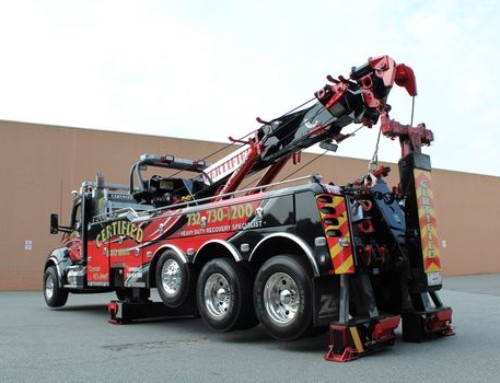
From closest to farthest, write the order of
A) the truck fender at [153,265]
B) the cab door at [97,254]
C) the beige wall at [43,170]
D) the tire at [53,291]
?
the truck fender at [153,265]
the cab door at [97,254]
the tire at [53,291]
the beige wall at [43,170]

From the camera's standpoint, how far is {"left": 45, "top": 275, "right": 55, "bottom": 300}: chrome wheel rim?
12780mm

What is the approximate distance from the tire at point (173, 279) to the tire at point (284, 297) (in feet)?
5.16

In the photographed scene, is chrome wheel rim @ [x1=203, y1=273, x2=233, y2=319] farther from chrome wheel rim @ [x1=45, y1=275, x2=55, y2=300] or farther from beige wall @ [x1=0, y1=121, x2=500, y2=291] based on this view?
beige wall @ [x1=0, y1=121, x2=500, y2=291]

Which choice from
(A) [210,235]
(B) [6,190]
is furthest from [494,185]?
(A) [210,235]

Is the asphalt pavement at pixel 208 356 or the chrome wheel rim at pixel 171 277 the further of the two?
the chrome wheel rim at pixel 171 277

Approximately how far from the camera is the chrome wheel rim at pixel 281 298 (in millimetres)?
6762

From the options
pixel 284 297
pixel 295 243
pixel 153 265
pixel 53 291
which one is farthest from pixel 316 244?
pixel 53 291

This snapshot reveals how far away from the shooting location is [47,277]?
13086 millimetres

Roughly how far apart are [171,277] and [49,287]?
18.3 ft

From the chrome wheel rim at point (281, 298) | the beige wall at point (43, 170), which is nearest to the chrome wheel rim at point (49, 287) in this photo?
the beige wall at point (43, 170)

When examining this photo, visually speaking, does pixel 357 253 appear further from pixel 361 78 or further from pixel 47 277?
pixel 47 277

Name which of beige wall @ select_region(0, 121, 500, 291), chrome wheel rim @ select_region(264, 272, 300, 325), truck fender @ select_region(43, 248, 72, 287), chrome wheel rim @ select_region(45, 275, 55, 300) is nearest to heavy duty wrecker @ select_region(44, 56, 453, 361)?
chrome wheel rim @ select_region(264, 272, 300, 325)

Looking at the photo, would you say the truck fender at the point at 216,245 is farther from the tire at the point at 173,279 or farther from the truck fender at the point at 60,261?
the truck fender at the point at 60,261

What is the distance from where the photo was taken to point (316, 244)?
6.53 metres
